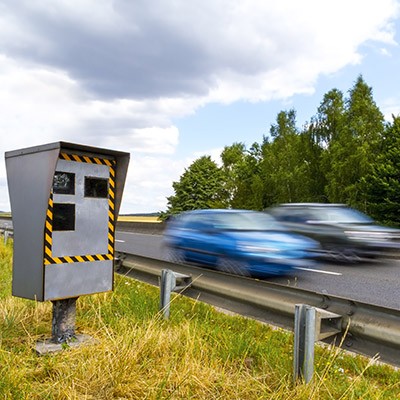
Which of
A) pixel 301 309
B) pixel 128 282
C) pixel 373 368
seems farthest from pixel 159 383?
pixel 128 282

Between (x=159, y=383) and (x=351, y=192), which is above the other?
(x=351, y=192)

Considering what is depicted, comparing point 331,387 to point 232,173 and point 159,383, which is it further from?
point 232,173

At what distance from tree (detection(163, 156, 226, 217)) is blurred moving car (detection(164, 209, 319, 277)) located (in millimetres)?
60257

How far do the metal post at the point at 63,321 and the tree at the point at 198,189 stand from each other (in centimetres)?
6564

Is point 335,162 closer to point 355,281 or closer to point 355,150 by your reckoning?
point 355,150

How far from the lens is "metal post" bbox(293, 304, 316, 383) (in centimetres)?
341

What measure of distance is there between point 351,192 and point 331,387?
1601 inches

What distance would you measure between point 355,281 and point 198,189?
62.0 m

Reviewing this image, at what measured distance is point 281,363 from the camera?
3.83m

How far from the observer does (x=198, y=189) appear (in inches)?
2827

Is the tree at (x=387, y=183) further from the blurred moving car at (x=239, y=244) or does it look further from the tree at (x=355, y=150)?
the blurred moving car at (x=239, y=244)

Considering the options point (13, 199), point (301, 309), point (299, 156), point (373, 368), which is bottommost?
point (373, 368)

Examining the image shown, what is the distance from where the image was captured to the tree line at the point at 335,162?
38.9m

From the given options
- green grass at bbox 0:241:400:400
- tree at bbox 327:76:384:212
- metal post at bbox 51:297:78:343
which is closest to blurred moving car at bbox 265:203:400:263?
green grass at bbox 0:241:400:400
